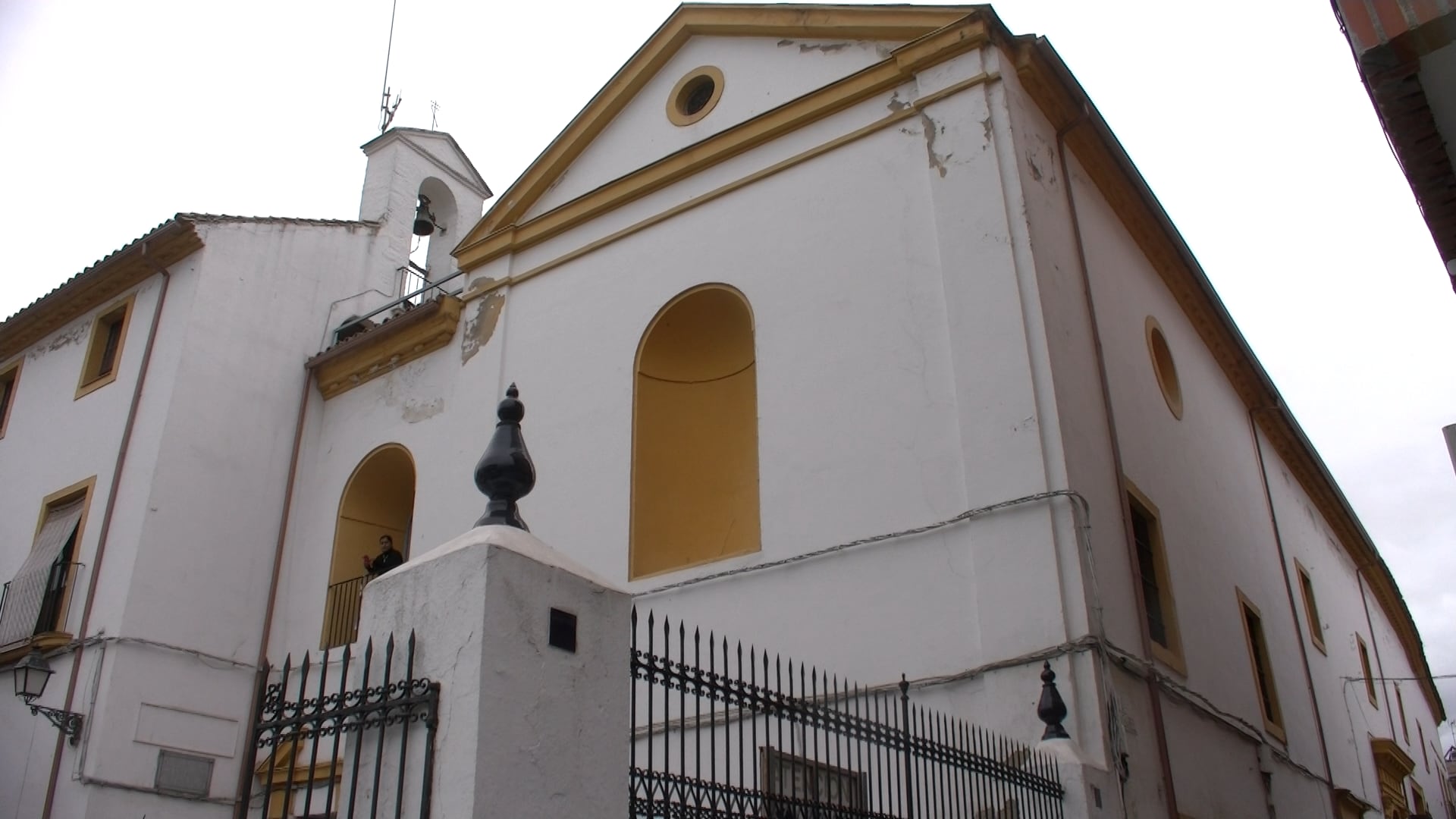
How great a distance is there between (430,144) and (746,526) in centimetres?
901

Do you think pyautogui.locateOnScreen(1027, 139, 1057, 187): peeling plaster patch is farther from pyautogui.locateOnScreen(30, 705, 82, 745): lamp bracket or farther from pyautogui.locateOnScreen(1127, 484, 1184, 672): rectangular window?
pyautogui.locateOnScreen(30, 705, 82, 745): lamp bracket

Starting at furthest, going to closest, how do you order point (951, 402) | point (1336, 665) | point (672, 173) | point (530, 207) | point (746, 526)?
point (1336, 665)
point (530, 207)
point (672, 173)
point (746, 526)
point (951, 402)

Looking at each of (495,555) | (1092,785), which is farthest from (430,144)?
(495,555)

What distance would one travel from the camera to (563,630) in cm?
434

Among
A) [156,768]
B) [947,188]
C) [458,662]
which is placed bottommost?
[458,662]

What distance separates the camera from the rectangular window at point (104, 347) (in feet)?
46.7

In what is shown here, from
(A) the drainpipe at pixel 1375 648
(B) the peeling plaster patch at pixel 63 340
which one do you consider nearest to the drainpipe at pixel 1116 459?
(B) the peeling plaster patch at pixel 63 340

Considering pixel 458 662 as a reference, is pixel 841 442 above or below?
above

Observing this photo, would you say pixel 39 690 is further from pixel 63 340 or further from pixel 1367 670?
pixel 1367 670

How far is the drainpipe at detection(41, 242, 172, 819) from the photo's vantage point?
1155cm

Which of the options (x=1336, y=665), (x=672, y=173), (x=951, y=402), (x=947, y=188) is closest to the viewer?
(x=951, y=402)

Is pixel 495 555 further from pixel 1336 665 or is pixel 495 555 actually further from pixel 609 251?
pixel 1336 665

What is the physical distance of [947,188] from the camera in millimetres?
10039

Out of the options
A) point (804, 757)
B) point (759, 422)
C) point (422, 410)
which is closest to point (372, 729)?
point (804, 757)
